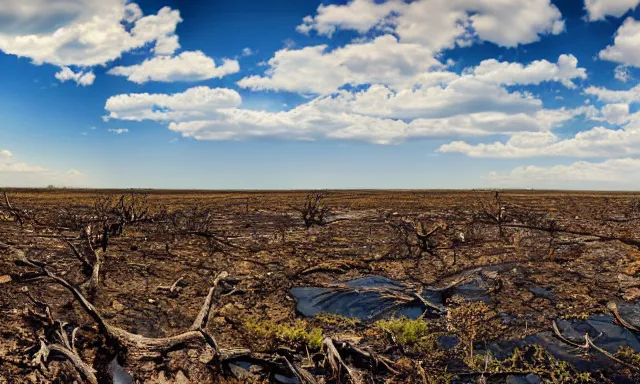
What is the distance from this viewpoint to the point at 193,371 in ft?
22.4

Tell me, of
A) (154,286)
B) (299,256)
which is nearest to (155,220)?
(299,256)

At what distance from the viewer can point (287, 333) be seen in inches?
324

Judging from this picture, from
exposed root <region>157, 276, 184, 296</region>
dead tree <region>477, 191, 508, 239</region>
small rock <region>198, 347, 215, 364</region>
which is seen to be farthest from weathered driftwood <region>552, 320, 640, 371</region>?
dead tree <region>477, 191, 508, 239</region>

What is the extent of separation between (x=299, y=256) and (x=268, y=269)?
216cm

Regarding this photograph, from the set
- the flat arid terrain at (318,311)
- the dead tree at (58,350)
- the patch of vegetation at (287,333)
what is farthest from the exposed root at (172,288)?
the dead tree at (58,350)

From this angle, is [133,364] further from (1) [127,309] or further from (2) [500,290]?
(2) [500,290]

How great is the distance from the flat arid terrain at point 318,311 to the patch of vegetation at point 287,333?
0.13 ft

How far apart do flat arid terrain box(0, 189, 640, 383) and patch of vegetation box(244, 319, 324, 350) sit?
39 millimetres

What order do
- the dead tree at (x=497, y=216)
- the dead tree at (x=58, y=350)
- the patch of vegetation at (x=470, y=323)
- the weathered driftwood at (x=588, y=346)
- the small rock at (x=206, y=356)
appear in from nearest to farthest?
the dead tree at (x=58, y=350) → the small rock at (x=206, y=356) → the weathered driftwood at (x=588, y=346) → the patch of vegetation at (x=470, y=323) → the dead tree at (x=497, y=216)

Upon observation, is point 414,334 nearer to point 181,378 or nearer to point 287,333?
point 287,333

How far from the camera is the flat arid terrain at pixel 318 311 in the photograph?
6887mm

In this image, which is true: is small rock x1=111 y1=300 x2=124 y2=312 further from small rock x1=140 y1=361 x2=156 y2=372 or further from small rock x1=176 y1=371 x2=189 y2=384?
small rock x1=176 y1=371 x2=189 y2=384

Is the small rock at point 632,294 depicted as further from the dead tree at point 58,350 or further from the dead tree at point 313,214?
the dead tree at point 313,214

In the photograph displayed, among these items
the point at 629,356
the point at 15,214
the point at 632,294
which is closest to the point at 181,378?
the point at 629,356
